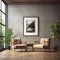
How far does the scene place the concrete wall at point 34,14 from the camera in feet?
54.0

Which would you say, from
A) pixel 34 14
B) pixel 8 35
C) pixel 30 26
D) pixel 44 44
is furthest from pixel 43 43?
pixel 8 35

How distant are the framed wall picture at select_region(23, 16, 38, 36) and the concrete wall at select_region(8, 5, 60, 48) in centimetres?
29

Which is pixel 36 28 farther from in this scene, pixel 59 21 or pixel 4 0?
pixel 4 0

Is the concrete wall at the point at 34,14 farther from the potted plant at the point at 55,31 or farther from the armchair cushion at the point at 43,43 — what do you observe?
the armchair cushion at the point at 43,43

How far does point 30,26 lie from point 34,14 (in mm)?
1010

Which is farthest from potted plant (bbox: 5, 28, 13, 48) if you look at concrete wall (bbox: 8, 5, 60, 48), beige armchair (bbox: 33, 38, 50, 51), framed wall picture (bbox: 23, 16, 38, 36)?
beige armchair (bbox: 33, 38, 50, 51)

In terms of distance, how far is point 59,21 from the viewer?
16453 millimetres

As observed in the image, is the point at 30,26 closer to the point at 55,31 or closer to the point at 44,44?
the point at 55,31

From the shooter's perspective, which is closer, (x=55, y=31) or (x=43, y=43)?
(x=43, y=43)

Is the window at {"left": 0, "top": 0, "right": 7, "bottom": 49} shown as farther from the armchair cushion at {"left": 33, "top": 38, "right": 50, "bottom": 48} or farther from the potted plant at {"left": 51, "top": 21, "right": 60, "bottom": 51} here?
the potted plant at {"left": 51, "top": 21, "right": 60, "bottom": 51}

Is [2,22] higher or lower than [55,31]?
higher

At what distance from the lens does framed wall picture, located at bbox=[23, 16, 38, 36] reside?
16.5m

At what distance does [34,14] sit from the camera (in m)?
16.5

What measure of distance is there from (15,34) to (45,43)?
2.74 m
